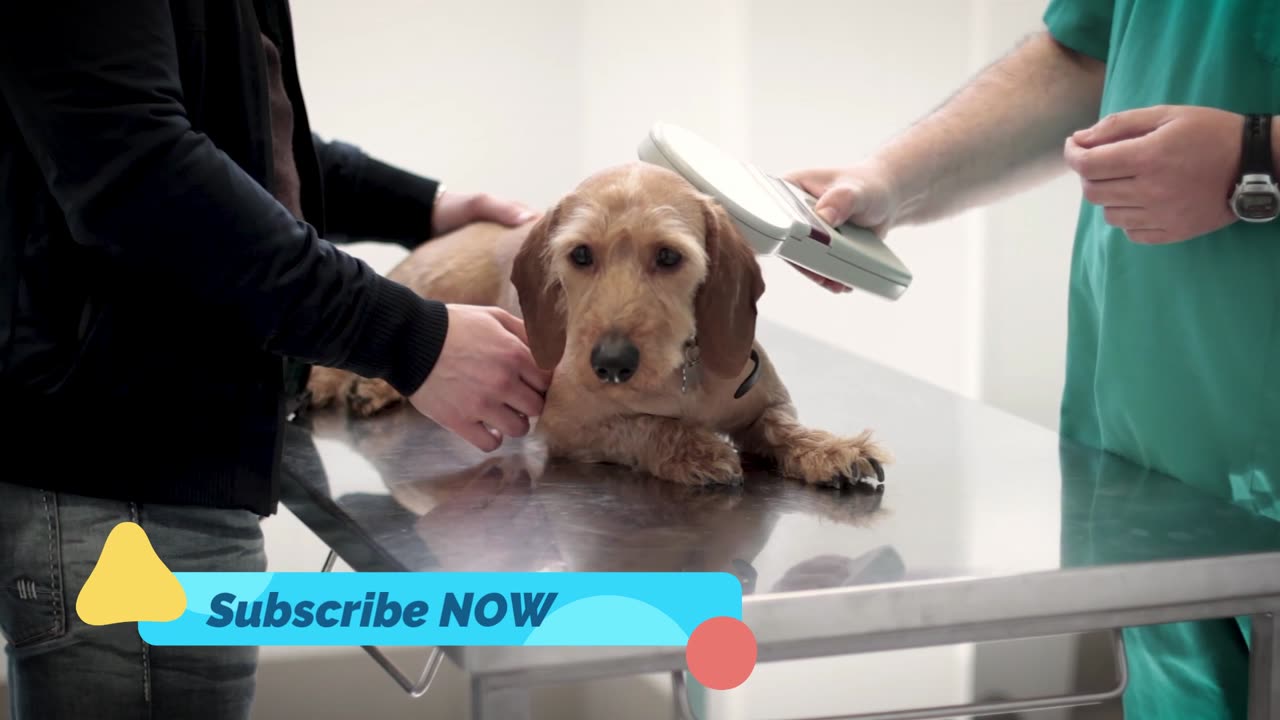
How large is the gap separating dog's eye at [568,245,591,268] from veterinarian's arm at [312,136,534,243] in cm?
73

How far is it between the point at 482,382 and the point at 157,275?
365 mm

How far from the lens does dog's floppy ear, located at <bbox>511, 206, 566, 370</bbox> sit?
1.49m

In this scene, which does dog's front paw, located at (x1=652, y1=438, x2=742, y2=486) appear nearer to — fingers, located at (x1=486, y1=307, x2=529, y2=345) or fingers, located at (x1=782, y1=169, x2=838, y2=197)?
fingers, located at (x1=486, y1=307, x2=529, y2=345)

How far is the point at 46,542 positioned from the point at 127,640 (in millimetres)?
129

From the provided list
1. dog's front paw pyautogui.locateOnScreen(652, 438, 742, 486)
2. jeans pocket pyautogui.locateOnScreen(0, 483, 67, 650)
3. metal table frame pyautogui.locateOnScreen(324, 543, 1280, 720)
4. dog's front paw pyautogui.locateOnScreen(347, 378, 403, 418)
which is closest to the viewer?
metal table frame pyautogui.locateOnScreen(324, 543, 1280, 720)

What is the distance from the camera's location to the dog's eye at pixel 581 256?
1.47m

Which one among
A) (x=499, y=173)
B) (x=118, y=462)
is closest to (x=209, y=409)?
(x=118, y=462)

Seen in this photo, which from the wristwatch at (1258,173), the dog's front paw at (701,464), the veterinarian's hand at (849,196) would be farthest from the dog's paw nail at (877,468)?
the wristwatch at (1258,173)

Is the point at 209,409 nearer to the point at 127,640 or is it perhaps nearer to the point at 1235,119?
the point at 127,640

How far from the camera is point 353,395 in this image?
1.96 metres

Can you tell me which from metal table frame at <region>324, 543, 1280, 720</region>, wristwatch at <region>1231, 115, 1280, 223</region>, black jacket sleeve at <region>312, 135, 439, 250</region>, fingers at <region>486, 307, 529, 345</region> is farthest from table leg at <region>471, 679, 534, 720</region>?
black jacket sleeve at <region>312, 135, 439, 250</region>

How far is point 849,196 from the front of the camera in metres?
1.62

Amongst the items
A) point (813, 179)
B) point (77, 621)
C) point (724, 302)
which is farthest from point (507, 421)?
point (813, 179)

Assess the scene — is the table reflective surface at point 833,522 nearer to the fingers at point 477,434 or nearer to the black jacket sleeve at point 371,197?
the fingers at point 477,434
